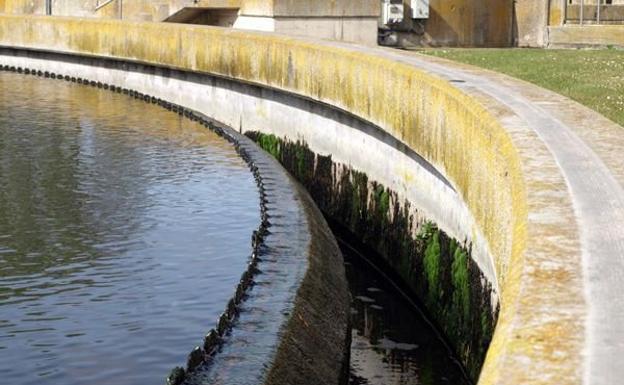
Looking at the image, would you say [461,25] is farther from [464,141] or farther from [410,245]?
[464,141]

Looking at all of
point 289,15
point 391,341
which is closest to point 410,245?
point 391,341

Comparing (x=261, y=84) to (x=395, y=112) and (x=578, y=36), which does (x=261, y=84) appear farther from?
(x=578, y=36)

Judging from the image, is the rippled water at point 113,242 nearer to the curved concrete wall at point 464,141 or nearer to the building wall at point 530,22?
the curved concrete wall at point 464,141

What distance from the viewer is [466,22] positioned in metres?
30.0

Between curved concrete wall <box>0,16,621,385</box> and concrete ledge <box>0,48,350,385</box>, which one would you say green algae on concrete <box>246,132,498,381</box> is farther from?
concrete ledge <box>0,48,350,385</box>

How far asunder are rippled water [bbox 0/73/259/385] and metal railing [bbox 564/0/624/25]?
10.1m

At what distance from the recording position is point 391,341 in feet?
42.7

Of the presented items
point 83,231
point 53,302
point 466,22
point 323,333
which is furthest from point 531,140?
point 466,22

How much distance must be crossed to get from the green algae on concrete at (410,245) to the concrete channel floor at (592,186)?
158cm

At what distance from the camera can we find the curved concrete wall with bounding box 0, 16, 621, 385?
16.2 feet

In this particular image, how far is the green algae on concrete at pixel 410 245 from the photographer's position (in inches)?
478

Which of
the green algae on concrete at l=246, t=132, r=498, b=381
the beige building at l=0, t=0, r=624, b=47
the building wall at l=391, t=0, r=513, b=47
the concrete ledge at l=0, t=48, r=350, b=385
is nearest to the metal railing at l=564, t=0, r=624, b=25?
the beige building at l=0, t=0, r=624, b=47

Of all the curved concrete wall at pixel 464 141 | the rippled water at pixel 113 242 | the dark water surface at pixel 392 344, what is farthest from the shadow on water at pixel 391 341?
the rippled water at pixel 113 242

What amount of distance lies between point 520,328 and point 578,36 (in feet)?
80.2
